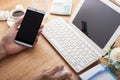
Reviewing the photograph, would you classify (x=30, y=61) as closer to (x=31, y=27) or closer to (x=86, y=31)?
(x=31, y=27)

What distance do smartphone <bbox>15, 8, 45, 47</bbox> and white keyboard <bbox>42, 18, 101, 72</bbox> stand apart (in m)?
0.10

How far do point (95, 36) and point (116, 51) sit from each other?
6.6 inches

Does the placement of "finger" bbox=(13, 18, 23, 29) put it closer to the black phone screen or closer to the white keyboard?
the black phone screen

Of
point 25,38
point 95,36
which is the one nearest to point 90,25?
point 95,36

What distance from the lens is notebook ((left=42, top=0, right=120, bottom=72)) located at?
3.37ft

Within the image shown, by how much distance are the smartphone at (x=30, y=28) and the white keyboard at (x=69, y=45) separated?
4.1 inches

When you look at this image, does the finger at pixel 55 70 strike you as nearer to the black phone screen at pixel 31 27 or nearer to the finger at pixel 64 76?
the finger at pixel 64 76

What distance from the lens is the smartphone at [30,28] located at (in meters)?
1.05

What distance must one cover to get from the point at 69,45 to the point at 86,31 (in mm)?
114

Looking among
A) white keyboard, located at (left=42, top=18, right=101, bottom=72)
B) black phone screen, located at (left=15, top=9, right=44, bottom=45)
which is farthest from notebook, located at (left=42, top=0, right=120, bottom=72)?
black phone screen, located at (left=15, top=9, right=44, bottom=45)

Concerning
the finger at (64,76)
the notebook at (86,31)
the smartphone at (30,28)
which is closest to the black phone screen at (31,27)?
the smartphone at (30,28)

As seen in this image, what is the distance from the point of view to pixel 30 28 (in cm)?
106

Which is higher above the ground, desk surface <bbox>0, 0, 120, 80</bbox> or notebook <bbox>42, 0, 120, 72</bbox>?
notebook <bbox>42, 0, 120, 72</bbox>

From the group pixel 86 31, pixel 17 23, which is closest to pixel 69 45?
pixel 86 31
